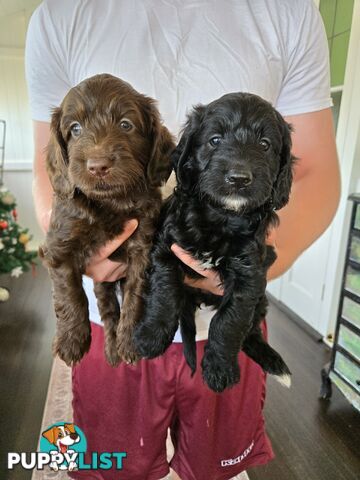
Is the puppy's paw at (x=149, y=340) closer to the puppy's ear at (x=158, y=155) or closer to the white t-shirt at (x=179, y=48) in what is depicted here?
the puppy's ear at (x=158, y=155)

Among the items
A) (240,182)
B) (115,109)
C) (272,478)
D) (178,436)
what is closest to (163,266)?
(240,182)

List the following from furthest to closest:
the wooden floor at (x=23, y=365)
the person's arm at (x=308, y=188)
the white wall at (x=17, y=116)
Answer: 1. the white wall at (x=17, y=116)
2. the wooden floor at (x=23, y=365)
3. the person's arm at (x=308, y=188)

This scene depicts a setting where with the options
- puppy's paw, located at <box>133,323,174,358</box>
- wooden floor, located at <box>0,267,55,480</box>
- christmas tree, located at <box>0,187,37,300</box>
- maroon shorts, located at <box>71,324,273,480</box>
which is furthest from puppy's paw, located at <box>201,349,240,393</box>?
christmas tree, located at <box>0,187,37,300</box>

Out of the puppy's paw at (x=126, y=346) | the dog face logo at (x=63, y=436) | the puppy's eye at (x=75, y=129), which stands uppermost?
the puppy's eye at (x=75, y=129)

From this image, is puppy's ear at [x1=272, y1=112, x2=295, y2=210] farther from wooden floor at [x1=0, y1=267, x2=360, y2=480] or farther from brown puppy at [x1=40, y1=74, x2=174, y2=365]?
wooden floor at [x1=0, y1=267, x2=360, y2=480]

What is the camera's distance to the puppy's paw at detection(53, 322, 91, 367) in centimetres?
98

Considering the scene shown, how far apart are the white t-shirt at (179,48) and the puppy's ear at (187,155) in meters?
0.18

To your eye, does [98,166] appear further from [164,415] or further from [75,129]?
[164,415]

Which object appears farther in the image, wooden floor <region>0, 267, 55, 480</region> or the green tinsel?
the green tinsel

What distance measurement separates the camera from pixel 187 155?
957 mm

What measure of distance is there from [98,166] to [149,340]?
45 centimetres

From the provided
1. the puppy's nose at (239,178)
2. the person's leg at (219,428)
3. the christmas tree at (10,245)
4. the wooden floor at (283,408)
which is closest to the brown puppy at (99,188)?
the puppy's nose at (239,178)

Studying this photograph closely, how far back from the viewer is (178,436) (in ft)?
4.46

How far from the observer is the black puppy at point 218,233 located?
0.89 m
